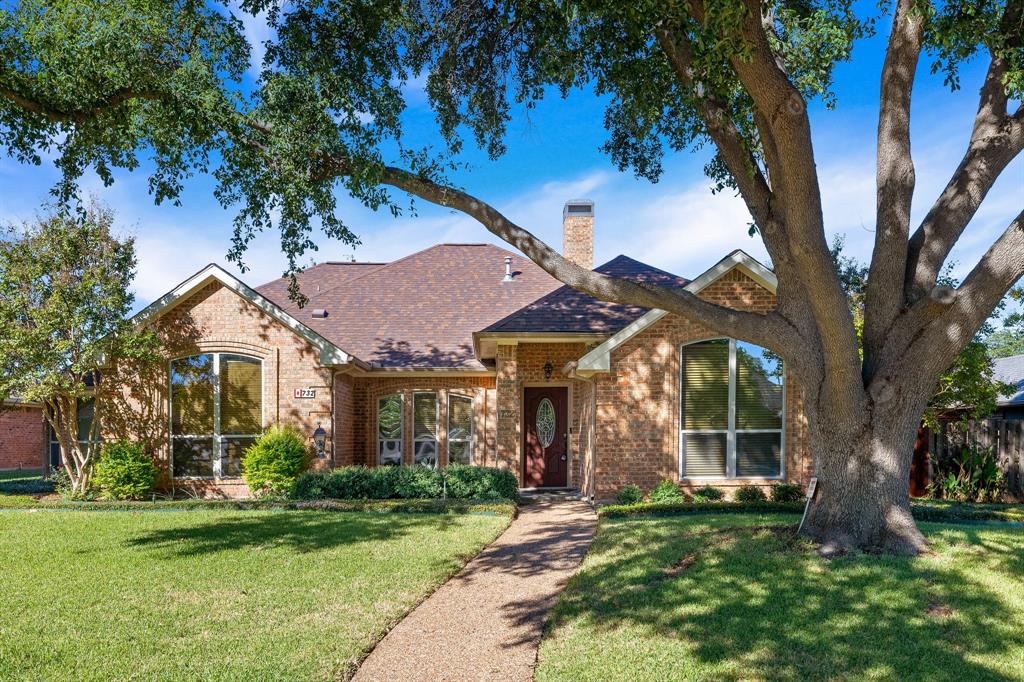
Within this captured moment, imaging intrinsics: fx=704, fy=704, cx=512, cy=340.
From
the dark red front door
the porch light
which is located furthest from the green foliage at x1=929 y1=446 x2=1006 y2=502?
the porch light

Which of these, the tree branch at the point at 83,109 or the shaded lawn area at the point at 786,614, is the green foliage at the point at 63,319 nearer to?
the tree branch at the point at 83,109

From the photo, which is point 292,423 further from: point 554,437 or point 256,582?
point 256,582

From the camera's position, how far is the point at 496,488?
44.9 ft

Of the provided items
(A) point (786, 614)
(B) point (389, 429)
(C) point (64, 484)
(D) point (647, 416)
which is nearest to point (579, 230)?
(D) point (647, 416)

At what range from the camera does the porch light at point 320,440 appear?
14312 millimetres

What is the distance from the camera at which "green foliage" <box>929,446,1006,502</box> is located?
14.1 metres

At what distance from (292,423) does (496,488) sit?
15.1ft

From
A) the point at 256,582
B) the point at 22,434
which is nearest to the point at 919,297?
the point at 256,582

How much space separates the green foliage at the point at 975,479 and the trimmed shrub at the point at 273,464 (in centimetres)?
1323

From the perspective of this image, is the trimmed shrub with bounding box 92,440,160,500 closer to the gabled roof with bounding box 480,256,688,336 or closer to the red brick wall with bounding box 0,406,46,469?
the gabled roof with bounding box 480,256,688,336

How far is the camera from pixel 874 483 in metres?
7.32

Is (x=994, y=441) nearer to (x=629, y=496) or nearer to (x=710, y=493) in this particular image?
(x=710, y=493)

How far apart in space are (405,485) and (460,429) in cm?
374

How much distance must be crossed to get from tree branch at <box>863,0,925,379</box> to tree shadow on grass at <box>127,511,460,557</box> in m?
6.54
